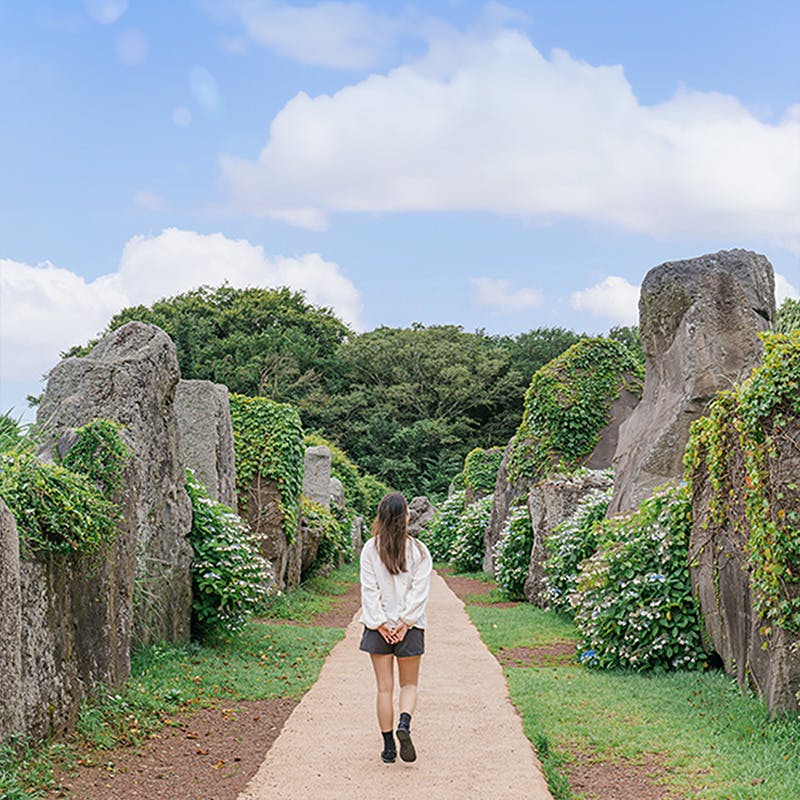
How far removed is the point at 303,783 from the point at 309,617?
7729mm

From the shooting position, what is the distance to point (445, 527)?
28.0 meters

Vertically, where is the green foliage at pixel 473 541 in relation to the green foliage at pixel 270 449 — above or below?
below

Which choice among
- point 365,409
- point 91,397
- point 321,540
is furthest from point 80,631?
point 365,409

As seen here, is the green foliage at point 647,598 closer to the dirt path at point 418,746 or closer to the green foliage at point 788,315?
the dirt path at point 418,746

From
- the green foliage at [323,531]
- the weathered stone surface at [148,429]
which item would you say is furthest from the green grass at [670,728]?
the green foliage at [323,531]

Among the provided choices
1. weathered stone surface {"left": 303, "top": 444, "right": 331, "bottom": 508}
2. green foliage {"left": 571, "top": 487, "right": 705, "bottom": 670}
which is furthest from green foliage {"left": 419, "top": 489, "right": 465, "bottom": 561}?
green foliage {"left": 571, "top": 487, "right": 705, "bottom": 670}

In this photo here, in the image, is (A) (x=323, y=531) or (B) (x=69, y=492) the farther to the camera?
(A) (x=323, y=531)

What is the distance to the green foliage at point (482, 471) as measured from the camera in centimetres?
2781

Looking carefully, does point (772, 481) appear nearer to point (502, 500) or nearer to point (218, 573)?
point (218, 573)

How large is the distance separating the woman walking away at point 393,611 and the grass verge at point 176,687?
1722 mm

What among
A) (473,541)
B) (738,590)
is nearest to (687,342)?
(738,590)

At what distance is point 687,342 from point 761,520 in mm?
5758

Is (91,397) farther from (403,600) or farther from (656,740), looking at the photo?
(656,740)

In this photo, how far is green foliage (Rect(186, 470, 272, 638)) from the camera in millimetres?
9672
